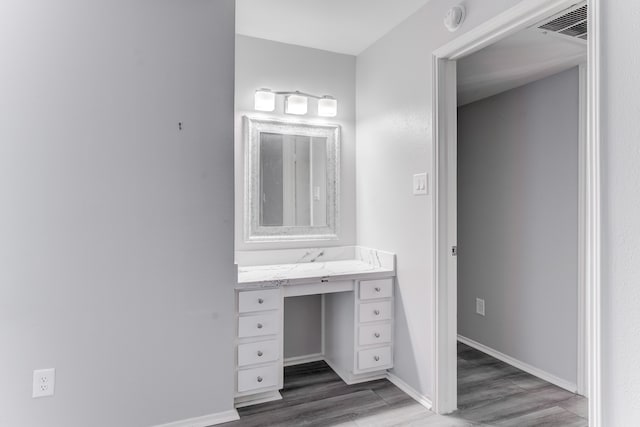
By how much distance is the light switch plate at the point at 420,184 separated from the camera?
226cm

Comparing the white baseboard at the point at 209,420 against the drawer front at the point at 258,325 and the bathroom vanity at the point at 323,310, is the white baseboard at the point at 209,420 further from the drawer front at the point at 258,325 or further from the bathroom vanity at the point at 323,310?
the drawer front at the point at 258,325

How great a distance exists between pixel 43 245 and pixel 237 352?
1.15 metres

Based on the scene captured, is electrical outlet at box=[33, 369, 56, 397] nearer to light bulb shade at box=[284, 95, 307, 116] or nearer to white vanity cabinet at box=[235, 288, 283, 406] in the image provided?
white vanity cabinet at box=[235, 288, 283, 406]

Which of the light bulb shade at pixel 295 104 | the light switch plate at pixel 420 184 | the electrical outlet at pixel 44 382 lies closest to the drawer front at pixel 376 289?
the light switch plate at pixel 420 184

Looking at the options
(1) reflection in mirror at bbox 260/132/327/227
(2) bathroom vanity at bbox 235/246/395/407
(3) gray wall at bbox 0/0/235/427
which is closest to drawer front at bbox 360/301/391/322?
(2) bathroom vanity at bbox 235/246/395/407

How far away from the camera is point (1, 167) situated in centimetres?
171

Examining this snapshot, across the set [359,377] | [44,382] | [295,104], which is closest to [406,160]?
[295,104]

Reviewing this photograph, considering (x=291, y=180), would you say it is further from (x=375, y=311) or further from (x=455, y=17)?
(x=455, y=17)

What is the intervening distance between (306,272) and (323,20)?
1.70 metres

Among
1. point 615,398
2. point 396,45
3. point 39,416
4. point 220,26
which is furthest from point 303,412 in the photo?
point 396,45

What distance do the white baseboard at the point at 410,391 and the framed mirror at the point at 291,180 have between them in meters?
1.12

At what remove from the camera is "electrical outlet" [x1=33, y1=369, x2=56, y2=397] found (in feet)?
5.81

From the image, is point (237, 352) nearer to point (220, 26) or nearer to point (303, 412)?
point (303, 412)

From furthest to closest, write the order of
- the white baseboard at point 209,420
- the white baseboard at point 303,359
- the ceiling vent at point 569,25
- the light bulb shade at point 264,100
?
the white baseboard at point 303,359 → the light bulb shade at point 264,100 → the white baseboard at point 209,420 → the ceiling vent at point 569,25
